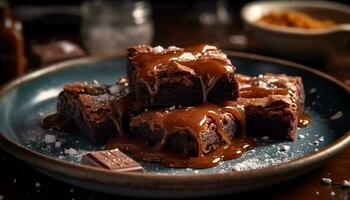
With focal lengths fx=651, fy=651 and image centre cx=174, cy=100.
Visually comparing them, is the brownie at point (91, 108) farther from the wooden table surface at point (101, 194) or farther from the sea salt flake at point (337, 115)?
the sea salt flake at point (337, 115)

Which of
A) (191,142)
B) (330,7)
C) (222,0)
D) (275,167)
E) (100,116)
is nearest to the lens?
(275,167)

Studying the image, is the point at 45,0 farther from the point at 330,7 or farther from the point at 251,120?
the point at 251,120

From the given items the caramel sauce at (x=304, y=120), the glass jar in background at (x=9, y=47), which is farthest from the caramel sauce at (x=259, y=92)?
the glass jar in background at (x=9, y=47)

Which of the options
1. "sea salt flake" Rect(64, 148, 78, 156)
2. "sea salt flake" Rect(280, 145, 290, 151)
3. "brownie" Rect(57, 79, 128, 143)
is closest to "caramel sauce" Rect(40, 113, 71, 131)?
"brownie" Rect(57, 79, 128, 143)

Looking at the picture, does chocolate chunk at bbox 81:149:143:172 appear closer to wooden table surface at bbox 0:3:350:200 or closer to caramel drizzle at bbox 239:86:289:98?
wooden table surface at bbox 0:3:350:200

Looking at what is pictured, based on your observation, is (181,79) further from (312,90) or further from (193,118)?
(312,90)

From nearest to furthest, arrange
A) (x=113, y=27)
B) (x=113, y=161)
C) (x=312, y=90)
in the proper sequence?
1. (x=113, y=161)
2. (x=312, y=90)
3. (x=113, y=27)

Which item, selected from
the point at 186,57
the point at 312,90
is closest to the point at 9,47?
the point at 186,57

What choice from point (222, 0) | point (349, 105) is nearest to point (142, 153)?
point (349, 105)
